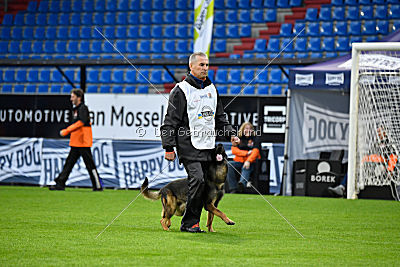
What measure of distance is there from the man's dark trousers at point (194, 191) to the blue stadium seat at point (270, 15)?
19088mm

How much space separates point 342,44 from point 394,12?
219cm

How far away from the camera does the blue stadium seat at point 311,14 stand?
25.0m

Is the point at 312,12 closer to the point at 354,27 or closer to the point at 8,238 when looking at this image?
the point at 354,27

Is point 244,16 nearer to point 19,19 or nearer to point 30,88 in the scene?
point 30,88

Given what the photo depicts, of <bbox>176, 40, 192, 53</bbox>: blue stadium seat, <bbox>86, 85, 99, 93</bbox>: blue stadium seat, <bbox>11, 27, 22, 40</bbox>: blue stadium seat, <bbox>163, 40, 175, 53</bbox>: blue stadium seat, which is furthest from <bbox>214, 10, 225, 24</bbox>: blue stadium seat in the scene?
<bbox>11, 27, 22, 40</bbox>: blue stadium seat

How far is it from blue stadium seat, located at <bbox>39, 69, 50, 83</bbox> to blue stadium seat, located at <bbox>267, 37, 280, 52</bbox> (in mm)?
8803

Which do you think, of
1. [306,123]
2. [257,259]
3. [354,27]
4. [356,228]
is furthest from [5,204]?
[354,27]

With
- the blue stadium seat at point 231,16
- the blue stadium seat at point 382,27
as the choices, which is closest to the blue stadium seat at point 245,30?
the blue stadium seat at point 231,16

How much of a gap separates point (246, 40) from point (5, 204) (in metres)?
16.1

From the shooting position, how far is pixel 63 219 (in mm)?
8906

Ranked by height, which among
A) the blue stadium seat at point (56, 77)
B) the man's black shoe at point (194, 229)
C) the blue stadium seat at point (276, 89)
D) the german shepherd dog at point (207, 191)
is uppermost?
the blue stadium seat at point (56, 77)

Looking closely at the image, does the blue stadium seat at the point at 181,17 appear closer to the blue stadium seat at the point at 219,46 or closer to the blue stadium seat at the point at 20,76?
the blue stadium seat at the point at 219,46

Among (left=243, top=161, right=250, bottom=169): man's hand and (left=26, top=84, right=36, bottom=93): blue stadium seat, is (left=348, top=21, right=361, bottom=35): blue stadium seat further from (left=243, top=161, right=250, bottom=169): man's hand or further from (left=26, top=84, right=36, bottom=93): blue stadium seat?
(left=26, top=84, right=36, bottom=93): blue stadium seat

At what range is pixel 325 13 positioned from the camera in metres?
24.9
